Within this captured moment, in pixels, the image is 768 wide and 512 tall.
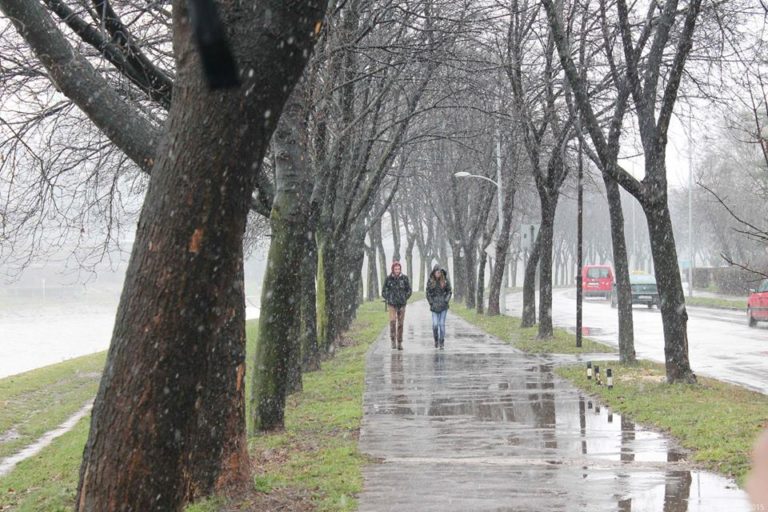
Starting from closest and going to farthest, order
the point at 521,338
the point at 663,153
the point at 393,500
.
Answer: the point at 393,500
the point at 663,153
the point at 521,338

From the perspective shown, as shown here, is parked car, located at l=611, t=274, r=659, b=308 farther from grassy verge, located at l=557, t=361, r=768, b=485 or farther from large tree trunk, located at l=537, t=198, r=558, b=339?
grassy verge, located at l=557, t=361, r=768, b=485

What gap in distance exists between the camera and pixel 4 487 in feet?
32.3

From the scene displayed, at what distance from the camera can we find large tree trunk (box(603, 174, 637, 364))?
16156mm

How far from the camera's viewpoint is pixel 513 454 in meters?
8.52

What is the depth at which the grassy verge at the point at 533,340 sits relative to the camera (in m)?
19.8

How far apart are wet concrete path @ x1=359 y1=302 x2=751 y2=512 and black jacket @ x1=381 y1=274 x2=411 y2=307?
14.3ft

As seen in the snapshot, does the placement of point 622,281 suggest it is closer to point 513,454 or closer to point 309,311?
point 309,311

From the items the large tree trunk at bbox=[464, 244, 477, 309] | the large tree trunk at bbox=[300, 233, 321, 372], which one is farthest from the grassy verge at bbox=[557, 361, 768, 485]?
the large tree trunk at bbox=[464, 244, 477, 309]

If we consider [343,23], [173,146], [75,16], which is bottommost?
[173,146]

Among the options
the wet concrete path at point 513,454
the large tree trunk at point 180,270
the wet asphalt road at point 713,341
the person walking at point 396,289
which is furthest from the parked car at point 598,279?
the large tree trunk at point 180,270

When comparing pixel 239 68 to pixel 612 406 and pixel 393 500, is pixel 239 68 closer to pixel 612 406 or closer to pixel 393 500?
pixel 393 500

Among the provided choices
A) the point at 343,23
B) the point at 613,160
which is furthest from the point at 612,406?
the point at 343,23

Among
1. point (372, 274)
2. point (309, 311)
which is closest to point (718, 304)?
point (372, 274)

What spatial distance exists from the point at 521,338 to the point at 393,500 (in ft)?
55.5
